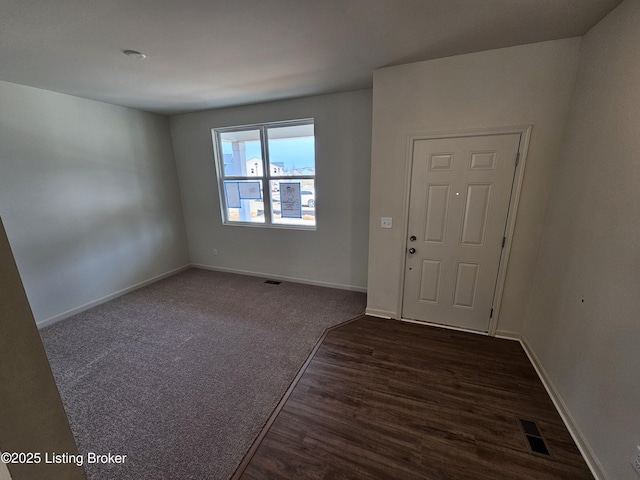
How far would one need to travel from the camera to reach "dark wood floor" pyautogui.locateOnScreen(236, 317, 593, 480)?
1467 mm

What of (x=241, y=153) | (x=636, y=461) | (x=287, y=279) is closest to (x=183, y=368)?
(x=287, y=279)

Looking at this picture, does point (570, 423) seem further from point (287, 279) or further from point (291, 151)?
point (291, 151)

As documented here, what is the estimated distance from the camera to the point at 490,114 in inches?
88.6

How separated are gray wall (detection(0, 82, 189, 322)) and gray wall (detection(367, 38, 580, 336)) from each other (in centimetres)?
361

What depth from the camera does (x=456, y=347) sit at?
2467 mm

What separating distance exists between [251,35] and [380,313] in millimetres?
2939

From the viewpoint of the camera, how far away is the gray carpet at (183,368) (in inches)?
63.2

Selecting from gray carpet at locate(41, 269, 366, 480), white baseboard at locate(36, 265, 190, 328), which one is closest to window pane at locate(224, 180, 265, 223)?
gray carpet at locate(41, 269, 366, 480)

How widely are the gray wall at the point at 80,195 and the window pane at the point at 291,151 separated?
1.97 metres

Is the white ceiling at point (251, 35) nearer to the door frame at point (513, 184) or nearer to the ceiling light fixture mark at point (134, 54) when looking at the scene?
the ceiling light fixture mark at point (134, 54)

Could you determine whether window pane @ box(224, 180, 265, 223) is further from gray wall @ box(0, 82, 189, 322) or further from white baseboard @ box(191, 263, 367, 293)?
gray wall @ box(0, 82, 189, 322)

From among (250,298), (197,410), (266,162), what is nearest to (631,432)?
(197,410)

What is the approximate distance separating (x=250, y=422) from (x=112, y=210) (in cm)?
357

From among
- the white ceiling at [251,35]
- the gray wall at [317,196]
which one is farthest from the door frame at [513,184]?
the gray wall at [317,196]
